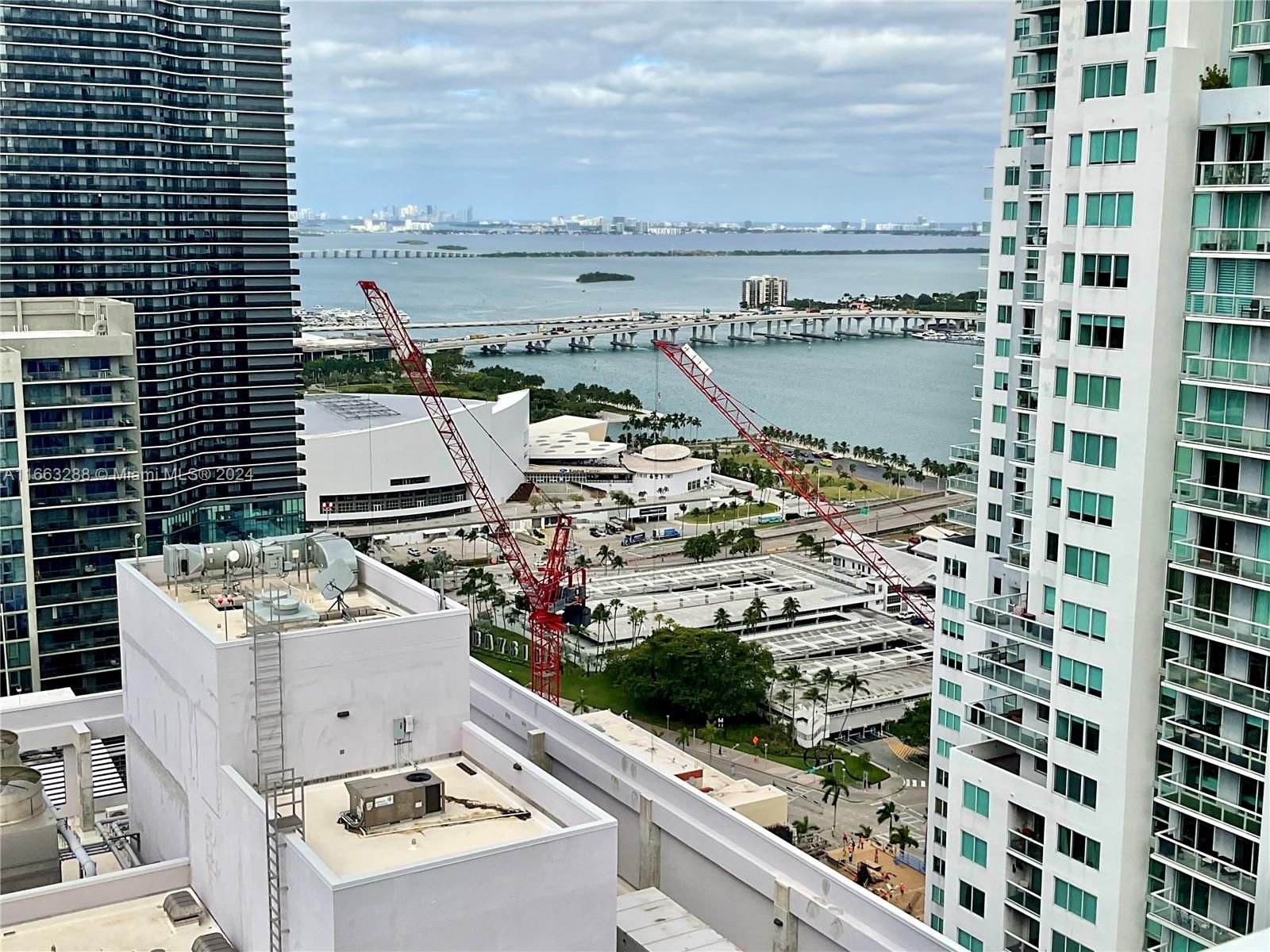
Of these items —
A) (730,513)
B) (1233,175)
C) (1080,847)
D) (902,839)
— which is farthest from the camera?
(730,513)

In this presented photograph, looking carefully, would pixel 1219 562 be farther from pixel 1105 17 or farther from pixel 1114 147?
pixel 1105 17

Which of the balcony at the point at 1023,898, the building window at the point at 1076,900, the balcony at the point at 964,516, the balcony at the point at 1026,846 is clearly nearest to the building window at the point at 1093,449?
the balcony at the point at 1026,846

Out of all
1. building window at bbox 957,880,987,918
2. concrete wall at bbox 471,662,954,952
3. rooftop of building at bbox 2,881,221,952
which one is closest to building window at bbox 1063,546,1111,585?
concrete wall at bbox 471,662,954,952

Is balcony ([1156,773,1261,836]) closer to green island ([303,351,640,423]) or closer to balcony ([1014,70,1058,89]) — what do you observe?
balcony ([1014,70,1058,89])

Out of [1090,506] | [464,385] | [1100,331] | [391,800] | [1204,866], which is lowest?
[464,385]

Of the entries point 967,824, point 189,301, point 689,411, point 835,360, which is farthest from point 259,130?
point 835,360

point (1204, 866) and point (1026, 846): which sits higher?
point (1204, 866)

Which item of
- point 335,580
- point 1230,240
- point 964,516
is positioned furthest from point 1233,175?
point 964,516
